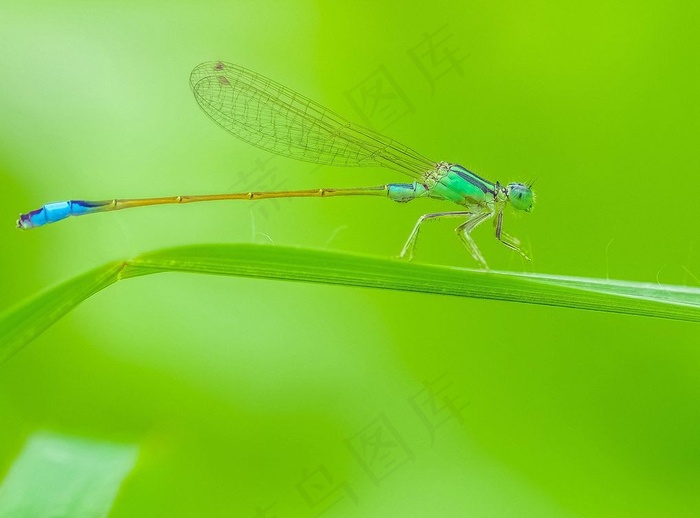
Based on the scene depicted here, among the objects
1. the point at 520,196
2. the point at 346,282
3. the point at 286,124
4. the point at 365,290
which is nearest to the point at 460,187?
the point at 520,196

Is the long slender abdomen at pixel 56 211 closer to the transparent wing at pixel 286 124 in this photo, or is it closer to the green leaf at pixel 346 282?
the transparent wing at pixel 286 124

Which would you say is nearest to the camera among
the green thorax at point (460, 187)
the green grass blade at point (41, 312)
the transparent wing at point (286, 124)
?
the green grass blade at point (41, 312)

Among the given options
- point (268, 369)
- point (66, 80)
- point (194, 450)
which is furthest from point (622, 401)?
point (66, 80)

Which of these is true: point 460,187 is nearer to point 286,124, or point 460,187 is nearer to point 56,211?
point 286,124

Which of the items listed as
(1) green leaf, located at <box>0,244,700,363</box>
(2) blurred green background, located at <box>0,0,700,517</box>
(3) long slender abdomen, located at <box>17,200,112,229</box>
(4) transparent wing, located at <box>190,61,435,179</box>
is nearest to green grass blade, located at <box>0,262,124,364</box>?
(1) green leaf, located at <box>0,244,700,363</box>

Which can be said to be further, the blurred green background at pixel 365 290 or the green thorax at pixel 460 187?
the green thorax at pixel 460 187

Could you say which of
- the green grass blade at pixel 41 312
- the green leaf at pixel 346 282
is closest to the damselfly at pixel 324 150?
the green leaf at pixel 346 282

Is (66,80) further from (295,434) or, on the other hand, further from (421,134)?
(295,434)
